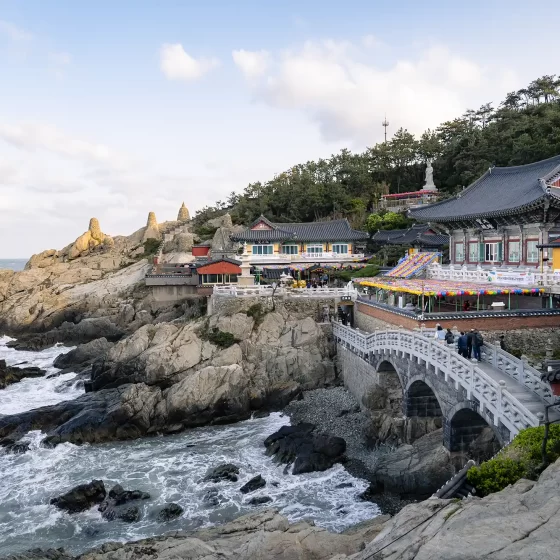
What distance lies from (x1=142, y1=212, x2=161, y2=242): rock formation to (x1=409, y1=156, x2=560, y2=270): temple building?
50.3 meters

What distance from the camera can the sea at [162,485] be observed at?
2061 centimetres

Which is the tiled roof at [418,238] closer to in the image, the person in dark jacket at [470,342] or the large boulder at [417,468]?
the large boulder at [417,468]

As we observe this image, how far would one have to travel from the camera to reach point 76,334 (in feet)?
175

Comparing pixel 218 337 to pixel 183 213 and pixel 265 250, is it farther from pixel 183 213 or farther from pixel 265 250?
pixel 183 213

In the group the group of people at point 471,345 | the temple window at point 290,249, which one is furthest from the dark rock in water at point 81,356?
the group of people at point 471,345

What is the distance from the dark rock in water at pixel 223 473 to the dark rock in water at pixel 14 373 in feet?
76.7

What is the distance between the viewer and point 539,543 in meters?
8.23

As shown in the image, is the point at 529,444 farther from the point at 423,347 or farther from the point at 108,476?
the point at 108,476

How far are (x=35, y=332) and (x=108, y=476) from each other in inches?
1523

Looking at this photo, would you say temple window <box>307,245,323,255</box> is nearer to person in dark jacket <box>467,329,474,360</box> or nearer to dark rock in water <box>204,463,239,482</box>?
dark rock in water <box>204,463,239,482</box>

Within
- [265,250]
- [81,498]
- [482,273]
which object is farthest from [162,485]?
[265,250]

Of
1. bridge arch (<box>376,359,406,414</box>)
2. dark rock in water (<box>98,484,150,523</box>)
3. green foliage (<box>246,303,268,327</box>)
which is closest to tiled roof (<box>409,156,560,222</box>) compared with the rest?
bridge arch (<box>376,359,406,414</box>)

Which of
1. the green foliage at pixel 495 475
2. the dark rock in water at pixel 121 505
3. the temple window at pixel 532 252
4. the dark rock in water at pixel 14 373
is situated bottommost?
the dark rock in water at pixel 121 505

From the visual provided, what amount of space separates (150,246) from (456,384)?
64745mm
